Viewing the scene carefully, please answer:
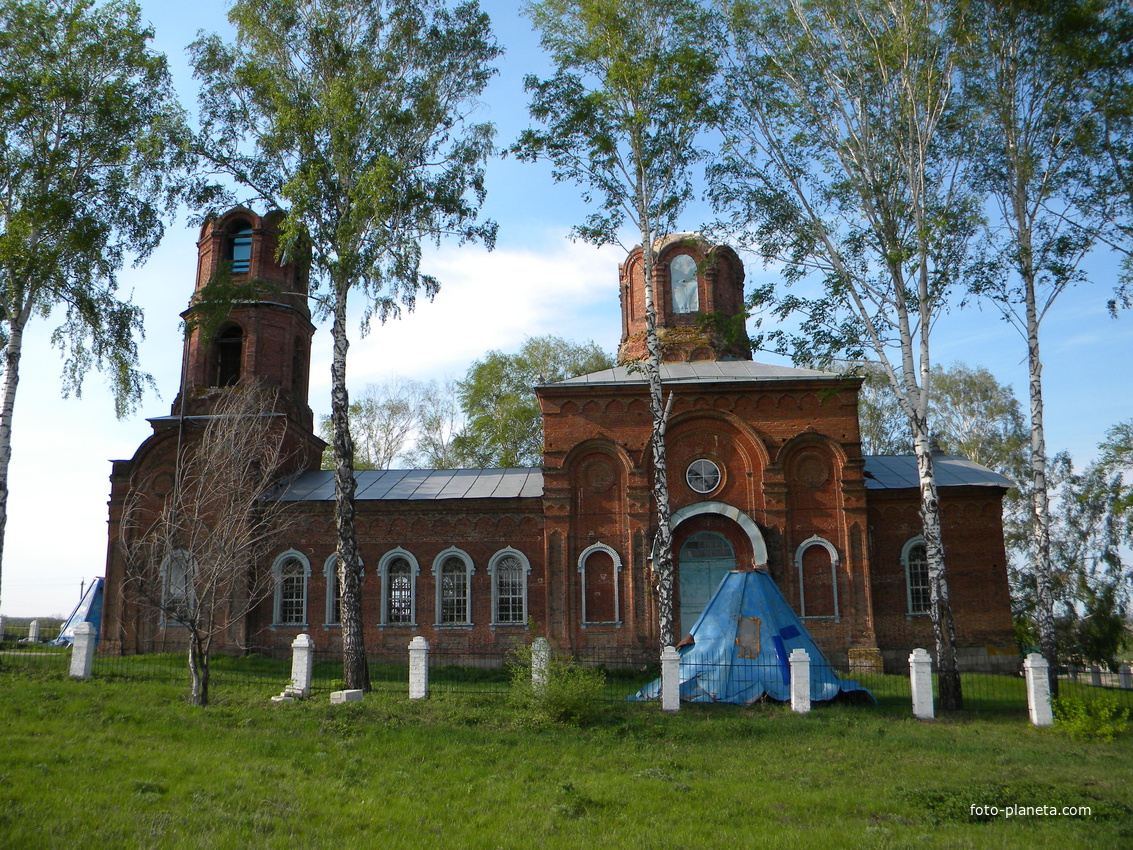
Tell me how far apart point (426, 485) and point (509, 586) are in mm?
3867

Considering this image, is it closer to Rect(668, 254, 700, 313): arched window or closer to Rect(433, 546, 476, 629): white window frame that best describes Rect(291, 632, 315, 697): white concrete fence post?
Rect(433, 546, 476, 629): white window frame

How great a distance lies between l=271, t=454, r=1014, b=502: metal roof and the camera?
22.3 meters

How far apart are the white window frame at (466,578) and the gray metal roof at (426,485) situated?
1494mm

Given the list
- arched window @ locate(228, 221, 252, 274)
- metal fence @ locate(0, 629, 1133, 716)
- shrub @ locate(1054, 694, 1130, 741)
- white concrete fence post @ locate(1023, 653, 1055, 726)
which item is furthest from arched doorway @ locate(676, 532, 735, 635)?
arched window @ locate(228, 221, 252, 274)

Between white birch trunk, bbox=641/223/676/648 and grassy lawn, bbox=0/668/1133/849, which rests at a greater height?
A: white birch trunk, bbox=641/223/676/648

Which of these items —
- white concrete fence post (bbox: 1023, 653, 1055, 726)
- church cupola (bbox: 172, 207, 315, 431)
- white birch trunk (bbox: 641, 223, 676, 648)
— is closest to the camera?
white concrete fence post (bbox: 1023, 653, 1055, 726)

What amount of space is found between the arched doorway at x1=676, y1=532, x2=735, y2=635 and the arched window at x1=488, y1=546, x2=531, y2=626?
4016mm

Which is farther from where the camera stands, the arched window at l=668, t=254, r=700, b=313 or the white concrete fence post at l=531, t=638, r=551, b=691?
the arched window at l=668, t=254, r=700, b=313

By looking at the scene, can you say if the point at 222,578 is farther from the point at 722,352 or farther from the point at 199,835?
the point at 722,352

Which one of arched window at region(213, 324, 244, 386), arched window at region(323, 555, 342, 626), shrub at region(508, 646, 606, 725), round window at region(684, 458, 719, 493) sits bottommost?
shrub at region(508, 646, 606, 725)

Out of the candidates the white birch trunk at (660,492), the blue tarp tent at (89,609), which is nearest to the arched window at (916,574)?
the white birch trunk at (660,492)

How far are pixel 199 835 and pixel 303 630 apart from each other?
15.3 meters

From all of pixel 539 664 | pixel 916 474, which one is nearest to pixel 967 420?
pixel 916 474

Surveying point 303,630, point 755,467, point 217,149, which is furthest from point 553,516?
point 217,149
